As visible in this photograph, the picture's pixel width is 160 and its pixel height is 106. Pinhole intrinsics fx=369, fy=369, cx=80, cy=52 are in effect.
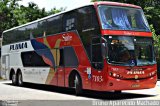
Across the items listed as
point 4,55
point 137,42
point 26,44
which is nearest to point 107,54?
point 137,42

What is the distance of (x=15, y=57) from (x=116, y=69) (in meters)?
12.2

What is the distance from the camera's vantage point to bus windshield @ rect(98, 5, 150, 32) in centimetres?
1509

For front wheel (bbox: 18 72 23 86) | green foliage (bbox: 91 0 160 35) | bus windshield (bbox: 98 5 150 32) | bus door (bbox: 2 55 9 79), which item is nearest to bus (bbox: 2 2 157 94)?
bus windshield (bbox: 98 5 150 32)

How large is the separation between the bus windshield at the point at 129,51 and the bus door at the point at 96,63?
0.49 m

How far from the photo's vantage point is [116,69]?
14.5 m

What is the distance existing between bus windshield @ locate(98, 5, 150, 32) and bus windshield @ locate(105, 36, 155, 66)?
1.69 feet

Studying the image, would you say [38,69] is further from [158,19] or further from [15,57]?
[158,19]

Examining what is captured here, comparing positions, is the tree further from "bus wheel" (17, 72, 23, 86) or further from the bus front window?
the bus front window

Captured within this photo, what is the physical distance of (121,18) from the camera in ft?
51.0

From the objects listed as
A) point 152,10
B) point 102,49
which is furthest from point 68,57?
point 152,10

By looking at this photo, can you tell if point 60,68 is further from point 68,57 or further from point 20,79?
point 20,79

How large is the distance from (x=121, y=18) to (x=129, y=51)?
60.4 inches

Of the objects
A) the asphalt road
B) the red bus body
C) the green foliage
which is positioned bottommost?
the asphalt road

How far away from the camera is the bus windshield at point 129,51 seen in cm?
1464
